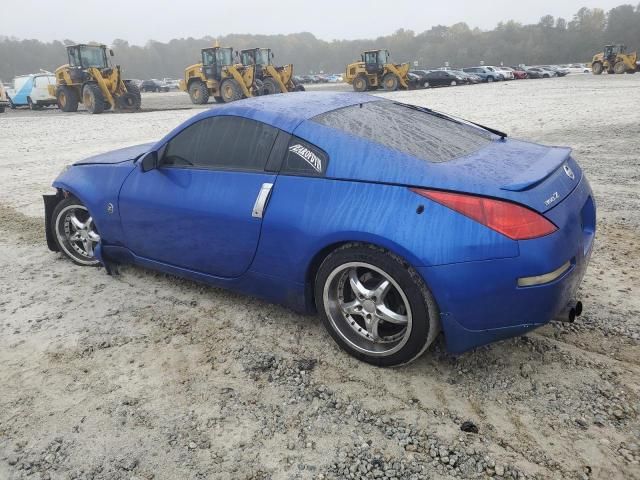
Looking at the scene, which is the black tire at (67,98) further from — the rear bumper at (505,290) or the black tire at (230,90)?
the rear bumper at (505,290)

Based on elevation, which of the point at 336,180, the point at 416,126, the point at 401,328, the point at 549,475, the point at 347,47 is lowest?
the point at 549,475

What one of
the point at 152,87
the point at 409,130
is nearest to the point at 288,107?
the point at 409,130

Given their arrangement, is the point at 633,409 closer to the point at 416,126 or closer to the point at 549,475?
the point at 549,475

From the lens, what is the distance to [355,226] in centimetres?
248

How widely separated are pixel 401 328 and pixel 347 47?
134 metres

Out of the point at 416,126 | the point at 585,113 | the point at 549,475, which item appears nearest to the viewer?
the point at 549,475

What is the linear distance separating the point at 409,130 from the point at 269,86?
76.0 feet

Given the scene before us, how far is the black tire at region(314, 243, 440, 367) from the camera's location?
2.40 metres

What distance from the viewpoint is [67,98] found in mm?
20875

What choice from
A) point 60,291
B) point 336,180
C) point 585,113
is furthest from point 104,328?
point 585,113

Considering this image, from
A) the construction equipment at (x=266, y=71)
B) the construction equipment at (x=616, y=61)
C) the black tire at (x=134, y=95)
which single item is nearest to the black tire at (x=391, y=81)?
the construction equipment at (x=266, y=71)

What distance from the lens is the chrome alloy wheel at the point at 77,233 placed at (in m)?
4.09

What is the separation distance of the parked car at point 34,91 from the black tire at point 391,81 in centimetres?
1761

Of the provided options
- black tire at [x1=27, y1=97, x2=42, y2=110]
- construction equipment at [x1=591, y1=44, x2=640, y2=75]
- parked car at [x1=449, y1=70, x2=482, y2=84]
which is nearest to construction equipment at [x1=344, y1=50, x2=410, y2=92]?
parked car at [x1=449, y1=70, x2=482, y2=84]
